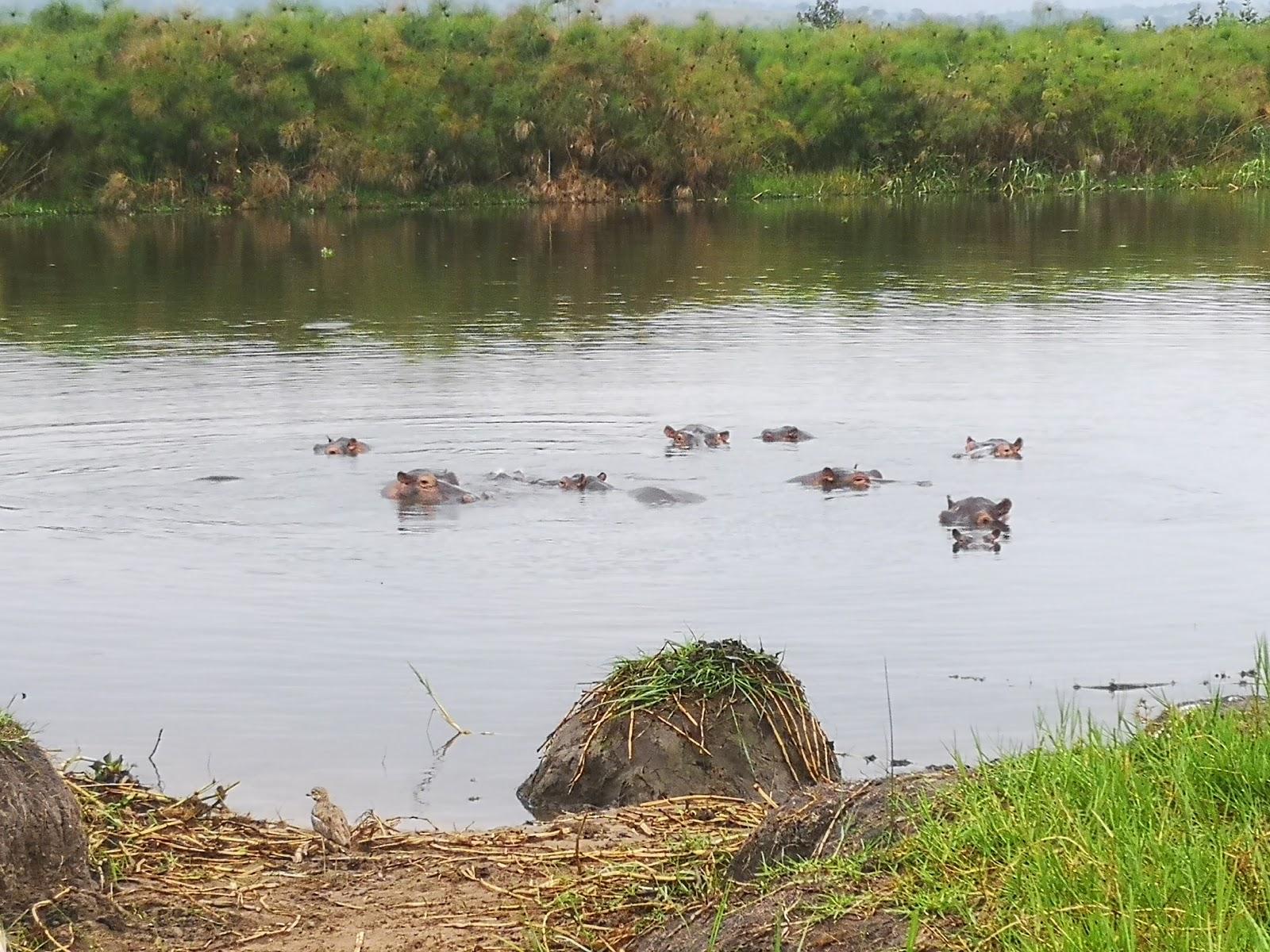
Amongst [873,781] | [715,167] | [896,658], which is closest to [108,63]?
[715,167]

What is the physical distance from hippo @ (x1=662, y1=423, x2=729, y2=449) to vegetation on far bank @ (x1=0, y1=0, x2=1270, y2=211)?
108 ft

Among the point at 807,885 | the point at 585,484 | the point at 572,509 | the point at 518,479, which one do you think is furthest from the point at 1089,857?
the point at 518,479

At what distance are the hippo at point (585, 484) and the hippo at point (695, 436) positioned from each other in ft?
5.80

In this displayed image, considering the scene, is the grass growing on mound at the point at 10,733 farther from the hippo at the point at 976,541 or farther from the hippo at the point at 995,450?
the hippo at the point at 995,450

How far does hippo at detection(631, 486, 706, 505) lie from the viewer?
1322 centimetres

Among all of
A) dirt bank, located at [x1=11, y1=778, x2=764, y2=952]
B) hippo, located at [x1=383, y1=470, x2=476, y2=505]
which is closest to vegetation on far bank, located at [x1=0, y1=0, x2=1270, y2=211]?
hippo, located at [x1=383, y1=470, x2=476, y2=505]

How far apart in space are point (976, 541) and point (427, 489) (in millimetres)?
3983

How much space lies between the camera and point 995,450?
48.1 feet

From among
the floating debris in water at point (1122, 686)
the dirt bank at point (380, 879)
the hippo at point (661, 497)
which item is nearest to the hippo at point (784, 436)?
the hippo at point (661, 497)

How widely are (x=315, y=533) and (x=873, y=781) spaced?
7.91m

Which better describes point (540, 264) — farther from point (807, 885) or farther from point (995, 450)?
point (807, 885)

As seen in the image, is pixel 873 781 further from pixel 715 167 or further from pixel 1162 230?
pixel 715 167

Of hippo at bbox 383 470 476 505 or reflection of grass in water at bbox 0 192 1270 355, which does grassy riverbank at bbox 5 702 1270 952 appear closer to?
hippo at bbox 383 470 476 505

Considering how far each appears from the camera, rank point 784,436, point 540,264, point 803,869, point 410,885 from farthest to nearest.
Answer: point 540,264 → point 784,436 → point 410,885 → point 803,869
